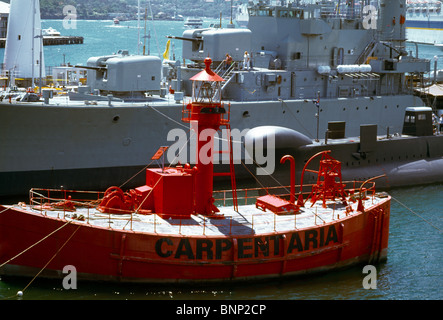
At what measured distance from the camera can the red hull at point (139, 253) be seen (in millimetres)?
21750

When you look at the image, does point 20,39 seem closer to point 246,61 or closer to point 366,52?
point 246,61

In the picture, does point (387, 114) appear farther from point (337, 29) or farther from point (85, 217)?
point (85, 217)

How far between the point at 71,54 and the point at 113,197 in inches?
3550

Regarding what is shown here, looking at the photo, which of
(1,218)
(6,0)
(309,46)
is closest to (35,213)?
(1,218)

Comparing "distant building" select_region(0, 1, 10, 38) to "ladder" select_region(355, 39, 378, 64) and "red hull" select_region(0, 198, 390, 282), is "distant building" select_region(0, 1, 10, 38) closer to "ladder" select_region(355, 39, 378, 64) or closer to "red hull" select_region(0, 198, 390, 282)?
"ladder" select_region(355, 39, 378, 64)

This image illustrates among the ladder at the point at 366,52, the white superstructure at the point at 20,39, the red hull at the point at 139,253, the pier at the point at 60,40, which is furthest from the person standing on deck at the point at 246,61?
the pier at the point at 60,40

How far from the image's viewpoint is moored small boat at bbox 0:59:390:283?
71.6 ft

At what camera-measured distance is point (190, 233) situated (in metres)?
22.4

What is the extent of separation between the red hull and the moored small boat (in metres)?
0.03

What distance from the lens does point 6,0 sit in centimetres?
12400

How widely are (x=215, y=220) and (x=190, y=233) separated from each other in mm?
1665

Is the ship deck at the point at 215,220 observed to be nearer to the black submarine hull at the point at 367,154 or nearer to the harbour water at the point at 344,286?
→ the harbour water at the point at 344,286

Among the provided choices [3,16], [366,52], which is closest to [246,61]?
[366,52]

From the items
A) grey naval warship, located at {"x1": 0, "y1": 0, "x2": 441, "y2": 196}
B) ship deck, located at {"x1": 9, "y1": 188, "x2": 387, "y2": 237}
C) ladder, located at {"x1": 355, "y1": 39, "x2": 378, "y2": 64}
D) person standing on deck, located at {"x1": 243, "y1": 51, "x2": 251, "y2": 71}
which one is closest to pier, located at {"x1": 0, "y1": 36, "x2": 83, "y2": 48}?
grey naval warship, located at {"x1": 0, "y1": 0, "x2": 441, "y2": 196}
